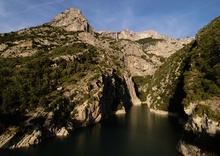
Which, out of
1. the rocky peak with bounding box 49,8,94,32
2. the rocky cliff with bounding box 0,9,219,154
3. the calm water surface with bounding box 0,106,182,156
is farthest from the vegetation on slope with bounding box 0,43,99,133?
the rocky peak with bounding box 49,8,94,32

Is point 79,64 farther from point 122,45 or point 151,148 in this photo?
point 122,45

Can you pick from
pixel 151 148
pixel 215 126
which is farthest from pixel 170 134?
pixel 215 126

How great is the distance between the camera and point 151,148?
42.9m

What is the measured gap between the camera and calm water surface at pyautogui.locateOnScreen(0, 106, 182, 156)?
4088 cm

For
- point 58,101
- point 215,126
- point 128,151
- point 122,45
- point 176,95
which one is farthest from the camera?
point 122,45

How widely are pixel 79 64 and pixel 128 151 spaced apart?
52858 mm

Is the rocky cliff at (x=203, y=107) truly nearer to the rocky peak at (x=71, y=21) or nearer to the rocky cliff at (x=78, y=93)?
the rocky cliff at (x=78, y=93)

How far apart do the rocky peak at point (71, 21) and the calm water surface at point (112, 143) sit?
12682 cm

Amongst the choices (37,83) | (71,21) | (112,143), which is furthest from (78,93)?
(71,21)

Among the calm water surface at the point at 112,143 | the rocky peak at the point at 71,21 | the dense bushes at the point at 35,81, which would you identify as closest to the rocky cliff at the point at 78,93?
the dense bushes at the point at 35,81

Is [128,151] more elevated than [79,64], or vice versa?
[79,64]

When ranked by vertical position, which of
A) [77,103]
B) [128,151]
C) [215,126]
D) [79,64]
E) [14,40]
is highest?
[14,40]

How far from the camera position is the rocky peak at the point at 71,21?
17050cm

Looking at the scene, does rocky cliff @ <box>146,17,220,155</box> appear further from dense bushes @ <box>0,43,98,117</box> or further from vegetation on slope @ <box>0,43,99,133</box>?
dense bushes @ <box>0,43,98,117</box>
